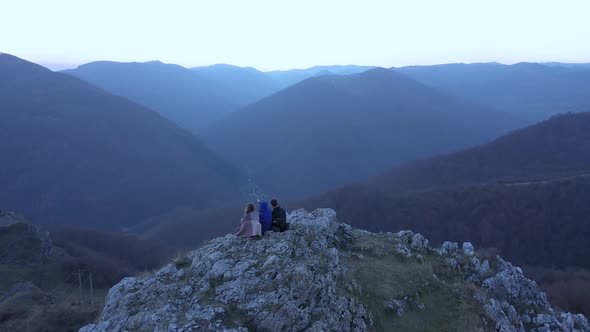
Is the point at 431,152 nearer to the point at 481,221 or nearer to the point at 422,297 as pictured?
the point at 481,221

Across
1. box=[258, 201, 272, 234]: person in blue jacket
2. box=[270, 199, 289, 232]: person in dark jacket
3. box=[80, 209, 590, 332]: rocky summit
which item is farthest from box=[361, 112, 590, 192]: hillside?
box=[258, 201, 272, 234]: person in blue jacket

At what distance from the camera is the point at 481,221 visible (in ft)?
212

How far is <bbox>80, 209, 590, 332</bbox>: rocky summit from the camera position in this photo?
10.9 metres

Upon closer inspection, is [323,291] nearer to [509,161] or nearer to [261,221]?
[261,221]

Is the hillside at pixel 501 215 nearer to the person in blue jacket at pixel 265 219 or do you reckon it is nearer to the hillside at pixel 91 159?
the person in blue jacket at pixel 265 219

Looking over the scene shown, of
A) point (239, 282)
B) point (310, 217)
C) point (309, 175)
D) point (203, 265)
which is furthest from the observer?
point (309, 175)

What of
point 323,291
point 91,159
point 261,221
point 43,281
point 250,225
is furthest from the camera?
point 91,159

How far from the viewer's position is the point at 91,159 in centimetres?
13575

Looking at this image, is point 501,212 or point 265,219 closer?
point 265,219

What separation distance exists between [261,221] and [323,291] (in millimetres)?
3884

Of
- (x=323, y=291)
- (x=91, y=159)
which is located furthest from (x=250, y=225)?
(x=91, y=159)

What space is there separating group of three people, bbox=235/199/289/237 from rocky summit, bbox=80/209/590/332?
31 centimetres

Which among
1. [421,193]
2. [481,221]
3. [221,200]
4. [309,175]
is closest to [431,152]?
[309,175]

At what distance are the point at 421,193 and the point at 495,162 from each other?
42825mm
